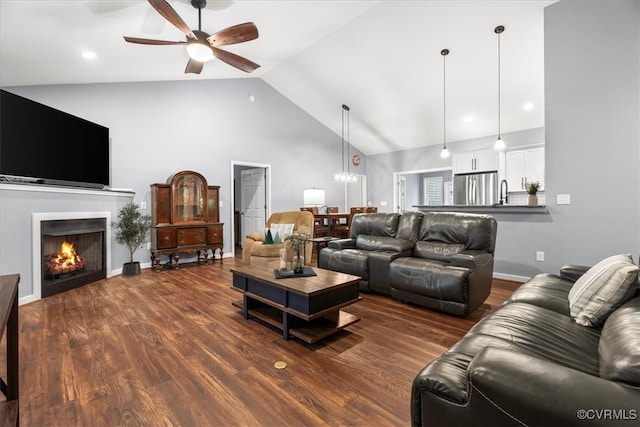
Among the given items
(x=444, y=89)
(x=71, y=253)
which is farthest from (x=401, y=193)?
(x=71, y=253)

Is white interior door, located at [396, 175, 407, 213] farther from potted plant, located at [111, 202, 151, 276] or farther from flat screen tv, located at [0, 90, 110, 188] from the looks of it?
flat screen tv, located at [0, 90, 110, 188]

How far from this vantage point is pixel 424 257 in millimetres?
3447

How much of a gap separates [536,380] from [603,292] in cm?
107

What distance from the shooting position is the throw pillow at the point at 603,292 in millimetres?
1476

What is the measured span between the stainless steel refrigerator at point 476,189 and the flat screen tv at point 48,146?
6.92 metres

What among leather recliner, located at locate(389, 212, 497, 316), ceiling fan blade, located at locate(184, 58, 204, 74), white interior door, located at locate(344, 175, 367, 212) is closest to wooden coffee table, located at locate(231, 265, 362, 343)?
leather recliner, located at locate(389, 212, 497, 316)

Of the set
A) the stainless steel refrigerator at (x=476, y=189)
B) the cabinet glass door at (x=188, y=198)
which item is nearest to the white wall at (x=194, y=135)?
the cabinet glass door at (x=188, y=198)

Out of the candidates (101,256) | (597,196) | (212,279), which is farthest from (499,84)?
(101,256)

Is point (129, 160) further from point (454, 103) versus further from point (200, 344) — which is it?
point (454, 103)

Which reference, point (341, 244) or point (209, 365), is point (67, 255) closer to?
point (209, 365)

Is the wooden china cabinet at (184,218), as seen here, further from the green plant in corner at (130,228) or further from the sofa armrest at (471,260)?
the sofa armrest at (471,260)

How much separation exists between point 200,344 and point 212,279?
6.92 feet

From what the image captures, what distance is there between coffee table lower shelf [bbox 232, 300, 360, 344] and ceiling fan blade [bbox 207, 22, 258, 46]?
2689 millimetres

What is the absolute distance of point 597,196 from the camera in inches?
136
